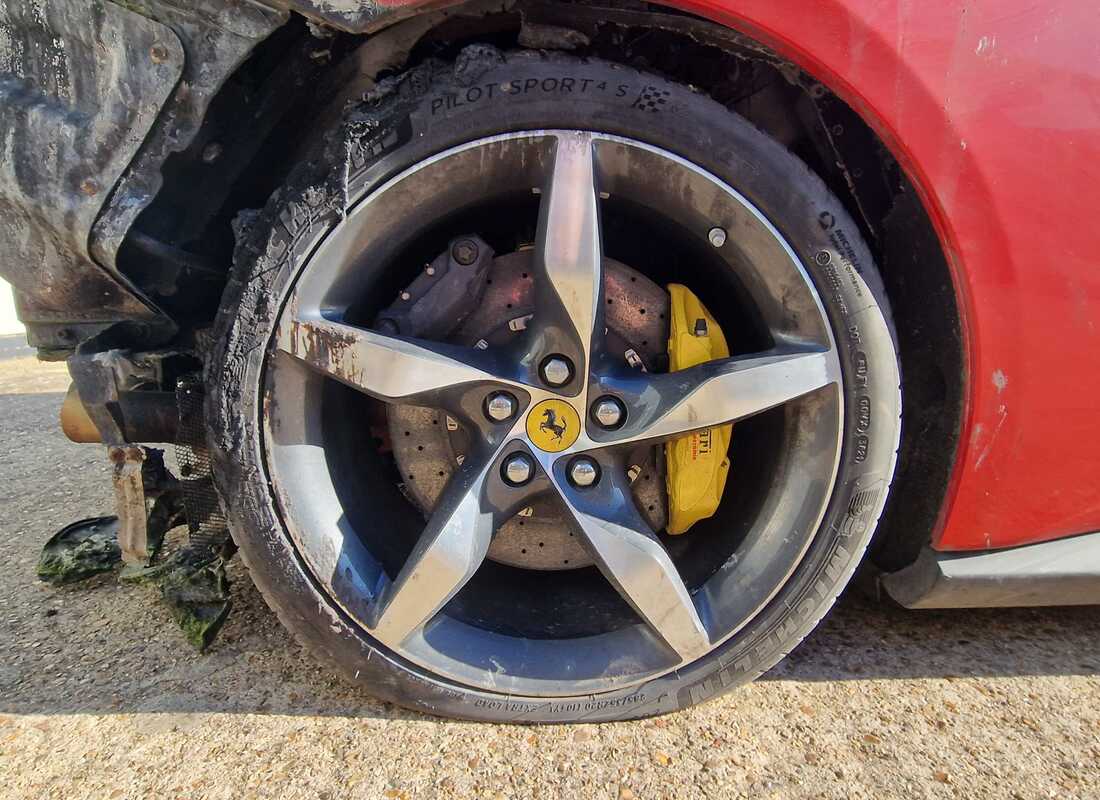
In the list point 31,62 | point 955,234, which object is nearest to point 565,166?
point 955,234

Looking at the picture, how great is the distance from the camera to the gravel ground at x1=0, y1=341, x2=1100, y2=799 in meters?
1.26

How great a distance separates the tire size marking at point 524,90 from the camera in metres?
1.26

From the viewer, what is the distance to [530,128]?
50.1 inches

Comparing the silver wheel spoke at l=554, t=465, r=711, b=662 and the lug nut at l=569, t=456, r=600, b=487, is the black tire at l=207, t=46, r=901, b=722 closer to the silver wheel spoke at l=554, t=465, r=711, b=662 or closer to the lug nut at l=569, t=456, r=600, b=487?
the silver wheel spoke at l=554, t=465, r=711, b=662

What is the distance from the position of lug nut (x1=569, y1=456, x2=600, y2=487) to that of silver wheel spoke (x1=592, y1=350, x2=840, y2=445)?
0.21ft

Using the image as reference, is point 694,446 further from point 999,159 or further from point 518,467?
point 999,159

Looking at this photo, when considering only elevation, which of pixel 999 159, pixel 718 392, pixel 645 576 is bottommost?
pixel 645 576

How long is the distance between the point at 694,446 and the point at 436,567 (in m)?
0.62

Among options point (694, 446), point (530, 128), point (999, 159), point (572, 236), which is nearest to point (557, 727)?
point (694, 446)

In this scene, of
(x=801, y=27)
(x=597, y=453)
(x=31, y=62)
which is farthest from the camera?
(x=597, y=453)

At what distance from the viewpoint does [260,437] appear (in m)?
1.32

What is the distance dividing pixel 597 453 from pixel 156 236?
41.2 inches

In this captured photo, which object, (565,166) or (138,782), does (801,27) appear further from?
(138,782)

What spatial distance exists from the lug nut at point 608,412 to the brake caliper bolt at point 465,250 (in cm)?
46
